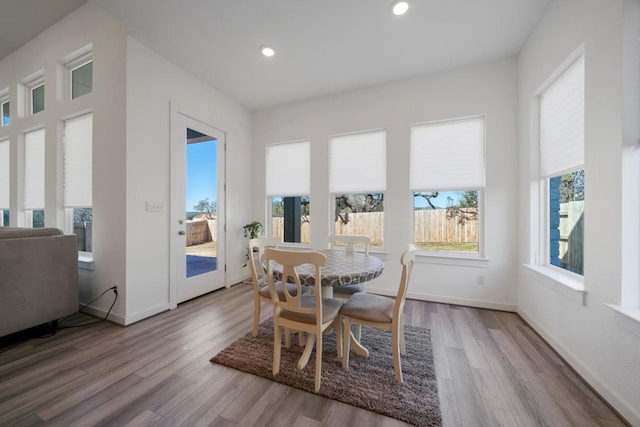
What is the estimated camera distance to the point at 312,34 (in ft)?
7.97

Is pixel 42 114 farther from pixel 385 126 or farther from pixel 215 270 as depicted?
pixel 385 126

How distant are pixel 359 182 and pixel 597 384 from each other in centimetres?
282

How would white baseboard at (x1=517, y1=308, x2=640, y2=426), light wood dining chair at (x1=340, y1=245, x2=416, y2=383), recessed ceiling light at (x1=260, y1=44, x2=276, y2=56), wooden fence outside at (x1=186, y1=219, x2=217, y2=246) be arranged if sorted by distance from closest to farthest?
white baseboard at (x1=517, y1=308, x2=640, y2=426) → light wood dining chair at (x1=340, y1=245, x2=416, y2=383) → recessed ceiling light at (x1=260, y1=44, x2=276, y2=56) → wooden fence outside at (x1=186, y1=219, x2=217, y2=246)

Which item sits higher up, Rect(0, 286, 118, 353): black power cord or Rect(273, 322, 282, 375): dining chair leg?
Rect(273, 322, 282, 375): dining chair leg

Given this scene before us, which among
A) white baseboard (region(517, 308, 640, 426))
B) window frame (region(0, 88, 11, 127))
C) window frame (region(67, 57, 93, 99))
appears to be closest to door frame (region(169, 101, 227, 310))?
window frame (region(67, 57, 93, 99))

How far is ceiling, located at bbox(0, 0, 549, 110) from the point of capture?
6.95ft

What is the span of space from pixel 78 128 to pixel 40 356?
2.57 metres

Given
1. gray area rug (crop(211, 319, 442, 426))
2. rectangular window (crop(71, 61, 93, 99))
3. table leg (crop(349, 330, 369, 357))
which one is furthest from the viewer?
rectangular window (crop(71, 61, 93, 99))

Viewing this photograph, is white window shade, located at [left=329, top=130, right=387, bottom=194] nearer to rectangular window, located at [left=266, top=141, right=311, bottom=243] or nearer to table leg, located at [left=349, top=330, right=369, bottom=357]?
rectangular window, located at [left=266, top=141, right=311, bottom=243]

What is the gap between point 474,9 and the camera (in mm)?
2113

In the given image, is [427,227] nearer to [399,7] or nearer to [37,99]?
[399,7]

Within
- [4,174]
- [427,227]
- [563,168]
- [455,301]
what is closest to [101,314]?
[4,174]

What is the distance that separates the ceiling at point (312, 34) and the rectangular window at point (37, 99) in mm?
592

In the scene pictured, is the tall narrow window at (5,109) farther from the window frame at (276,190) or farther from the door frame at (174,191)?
the window frame at (276,190)
